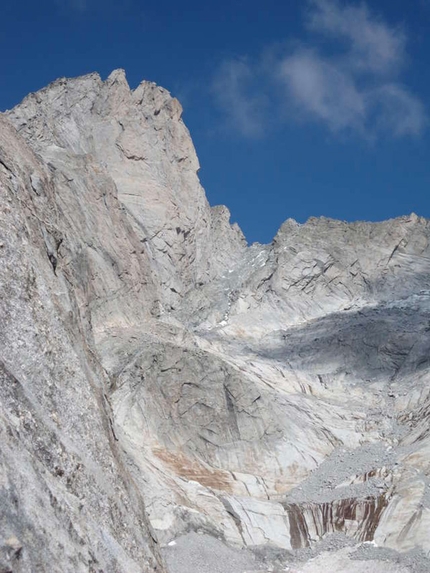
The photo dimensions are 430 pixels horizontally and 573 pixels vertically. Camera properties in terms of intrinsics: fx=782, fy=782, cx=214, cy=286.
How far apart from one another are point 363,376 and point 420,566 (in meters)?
28.9

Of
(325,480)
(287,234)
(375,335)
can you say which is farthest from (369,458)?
(287,234)

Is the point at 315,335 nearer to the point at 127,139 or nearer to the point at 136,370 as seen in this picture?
the point at 136,370

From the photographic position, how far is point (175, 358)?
5041 centimetres

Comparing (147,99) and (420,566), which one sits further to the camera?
(147,99)

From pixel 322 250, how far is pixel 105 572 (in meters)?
68.1

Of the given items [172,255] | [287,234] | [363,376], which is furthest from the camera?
[287,234]

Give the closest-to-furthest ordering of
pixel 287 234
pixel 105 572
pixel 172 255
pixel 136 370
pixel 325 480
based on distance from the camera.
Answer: pixel 105 572
pixel 325 480
pixel 136 370
pixel 172 255
pixel 287 234

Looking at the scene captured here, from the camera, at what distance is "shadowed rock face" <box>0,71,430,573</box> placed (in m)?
16.7

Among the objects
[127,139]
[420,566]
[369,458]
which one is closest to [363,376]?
[369,458]

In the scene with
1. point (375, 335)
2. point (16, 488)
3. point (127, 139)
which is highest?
point (127, 139)

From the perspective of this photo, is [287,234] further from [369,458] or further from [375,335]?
[369,458]

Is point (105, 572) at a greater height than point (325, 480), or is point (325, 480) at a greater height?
point (325, 480)

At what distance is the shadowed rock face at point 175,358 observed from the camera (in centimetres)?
1672

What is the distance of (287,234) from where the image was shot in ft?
275
